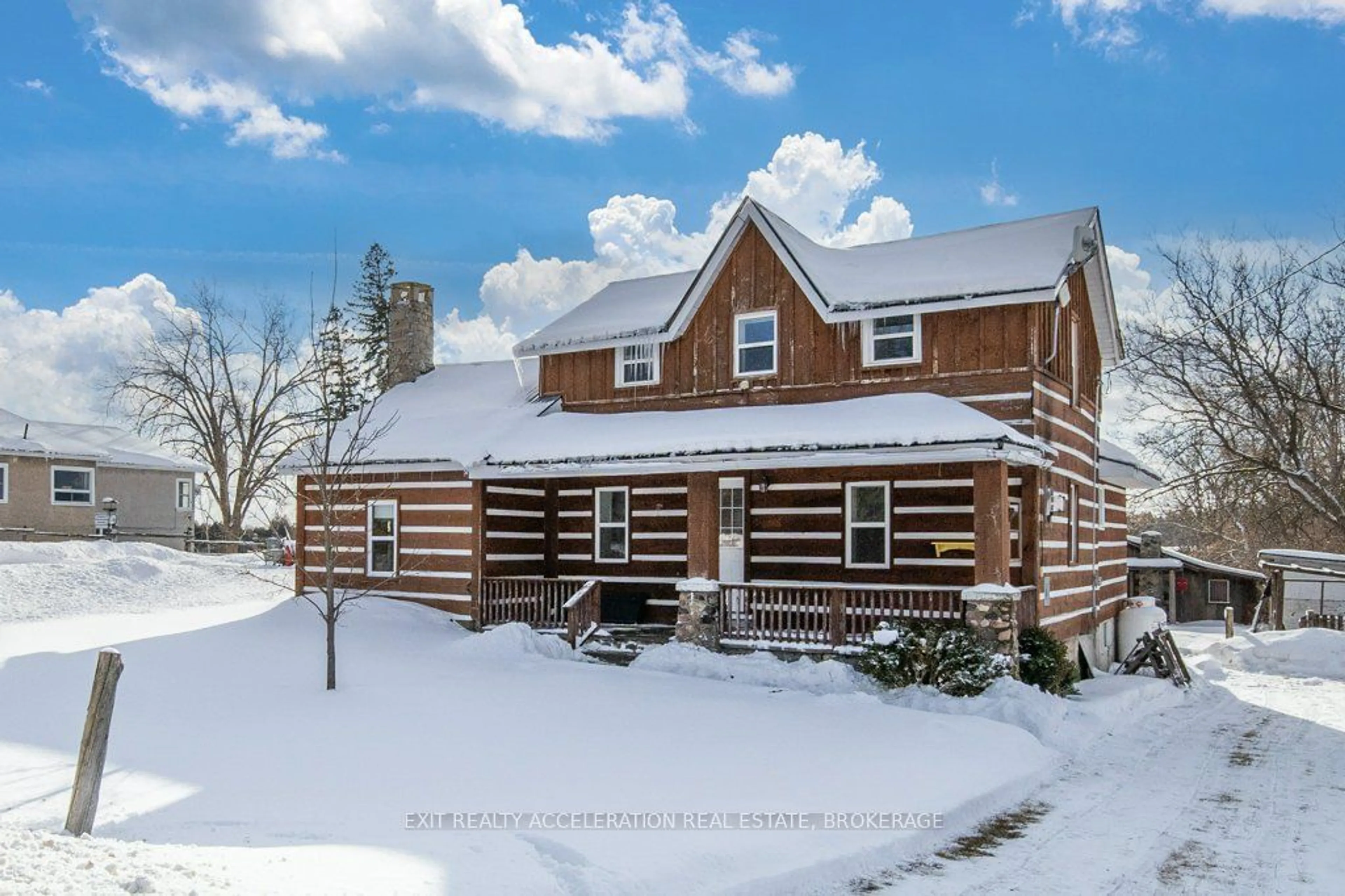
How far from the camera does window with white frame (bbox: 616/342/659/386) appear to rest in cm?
2209

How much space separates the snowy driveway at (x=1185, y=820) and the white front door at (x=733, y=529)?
7.14 metres

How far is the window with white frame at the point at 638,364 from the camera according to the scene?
72.5 ft

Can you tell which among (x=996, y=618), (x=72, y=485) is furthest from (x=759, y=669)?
(x=72, y=485)

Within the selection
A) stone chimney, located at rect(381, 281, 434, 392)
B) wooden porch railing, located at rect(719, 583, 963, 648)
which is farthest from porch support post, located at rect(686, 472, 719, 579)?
stone chimney, located at rect(381, 281, 434, 392)

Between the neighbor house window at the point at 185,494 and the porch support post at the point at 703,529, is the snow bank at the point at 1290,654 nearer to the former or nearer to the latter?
the porch support post at the point at 703,529

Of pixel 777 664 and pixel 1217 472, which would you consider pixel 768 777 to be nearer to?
pixel 777 664

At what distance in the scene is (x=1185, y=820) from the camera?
10773 millimetres

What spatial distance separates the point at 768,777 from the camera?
36.3 ft

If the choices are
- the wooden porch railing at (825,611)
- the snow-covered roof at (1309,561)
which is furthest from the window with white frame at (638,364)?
the snow-covered roof at (1309,561)

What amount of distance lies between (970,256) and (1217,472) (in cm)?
1407

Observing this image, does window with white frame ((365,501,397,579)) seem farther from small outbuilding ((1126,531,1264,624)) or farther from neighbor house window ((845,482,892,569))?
small outbuilding ((1126,531,1264,624))

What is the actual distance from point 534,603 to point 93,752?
12523 millimetres

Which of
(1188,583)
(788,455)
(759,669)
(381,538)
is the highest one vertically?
(788,455)

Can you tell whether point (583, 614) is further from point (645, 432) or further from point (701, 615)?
point (645, 432)
